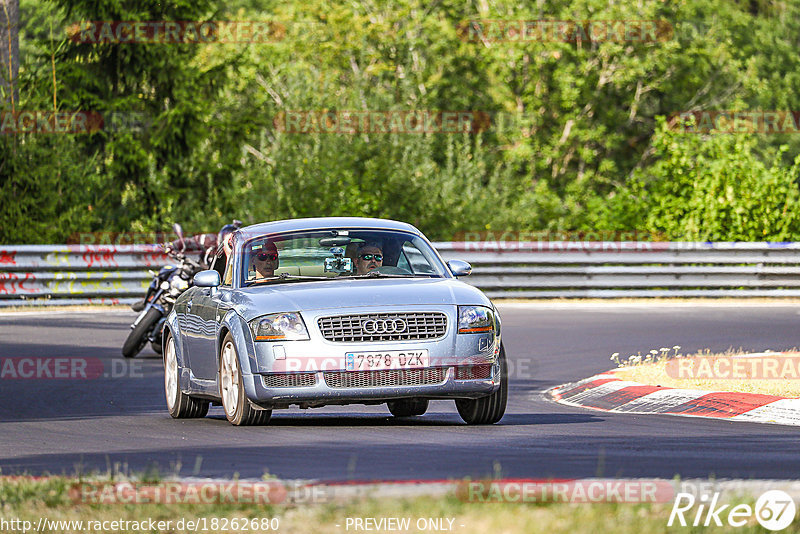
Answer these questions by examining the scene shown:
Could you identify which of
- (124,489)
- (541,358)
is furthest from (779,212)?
(124,489)

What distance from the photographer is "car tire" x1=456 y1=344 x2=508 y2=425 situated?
A: 1120 centimetres

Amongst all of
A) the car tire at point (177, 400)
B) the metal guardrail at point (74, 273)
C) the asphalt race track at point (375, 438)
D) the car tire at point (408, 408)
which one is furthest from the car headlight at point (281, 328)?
the metal guardrail at point (74, 273)

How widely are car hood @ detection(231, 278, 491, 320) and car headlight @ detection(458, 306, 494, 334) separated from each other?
6cm

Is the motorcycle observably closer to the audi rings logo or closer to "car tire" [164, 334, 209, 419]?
"car tire" [164, 334, 209, 419]

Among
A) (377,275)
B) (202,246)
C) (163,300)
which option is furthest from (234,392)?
(163,300)

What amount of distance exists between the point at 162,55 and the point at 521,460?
28.8 m

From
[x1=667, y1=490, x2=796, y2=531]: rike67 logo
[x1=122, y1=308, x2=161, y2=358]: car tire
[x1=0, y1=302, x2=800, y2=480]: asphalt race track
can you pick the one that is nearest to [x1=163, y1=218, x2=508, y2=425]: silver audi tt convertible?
[x1=0, y1=302, x2=800, y2=480]: asphalt race track

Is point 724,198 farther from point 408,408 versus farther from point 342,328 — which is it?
point 342,328

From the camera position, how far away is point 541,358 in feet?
58.0

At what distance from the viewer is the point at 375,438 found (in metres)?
10.3

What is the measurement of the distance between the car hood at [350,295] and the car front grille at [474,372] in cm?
44

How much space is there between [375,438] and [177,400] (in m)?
2.81

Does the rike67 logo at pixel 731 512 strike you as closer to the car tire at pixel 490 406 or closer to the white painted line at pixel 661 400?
the car tire at pixel 490 406

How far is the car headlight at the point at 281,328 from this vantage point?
1065 cm
